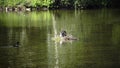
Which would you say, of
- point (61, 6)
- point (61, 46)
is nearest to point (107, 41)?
point (61, 46)

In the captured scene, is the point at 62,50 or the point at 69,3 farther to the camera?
the point at 69,3

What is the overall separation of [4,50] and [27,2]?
332 ft

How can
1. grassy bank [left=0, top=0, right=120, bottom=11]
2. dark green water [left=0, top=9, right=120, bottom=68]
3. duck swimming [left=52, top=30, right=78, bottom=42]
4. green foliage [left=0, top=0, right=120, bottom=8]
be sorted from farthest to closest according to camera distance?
grassy bank [left=0, top=0, right=120, bottom=11] → green foliage [left=0, top=0, right=120, bottom=8] → duck swimming [left=52, top=30, right=78, bottom=42] → dark green water [left=0, top=9, right=120, bottom=68]

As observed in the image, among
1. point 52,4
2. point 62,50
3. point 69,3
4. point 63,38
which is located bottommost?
point 62,50

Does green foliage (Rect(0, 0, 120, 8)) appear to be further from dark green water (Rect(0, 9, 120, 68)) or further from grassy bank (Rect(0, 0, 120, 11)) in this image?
dark green water (Rect(0, 9, 120, 68))

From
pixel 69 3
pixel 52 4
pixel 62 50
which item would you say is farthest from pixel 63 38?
pixel 52 4

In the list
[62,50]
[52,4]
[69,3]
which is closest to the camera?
[62,50]

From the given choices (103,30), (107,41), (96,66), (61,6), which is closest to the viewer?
(96,66)

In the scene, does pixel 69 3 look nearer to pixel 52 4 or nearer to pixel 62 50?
pixel 52 4

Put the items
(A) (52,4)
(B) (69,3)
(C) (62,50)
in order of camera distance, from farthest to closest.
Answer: (A) (52,4) < (B) (69,3) < (C) (62,50)

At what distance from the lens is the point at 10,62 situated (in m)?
45.9

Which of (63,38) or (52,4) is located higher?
(52,4)

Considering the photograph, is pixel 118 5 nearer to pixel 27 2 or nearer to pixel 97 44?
pixel 27 2

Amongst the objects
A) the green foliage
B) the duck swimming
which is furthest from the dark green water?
the green foliage
